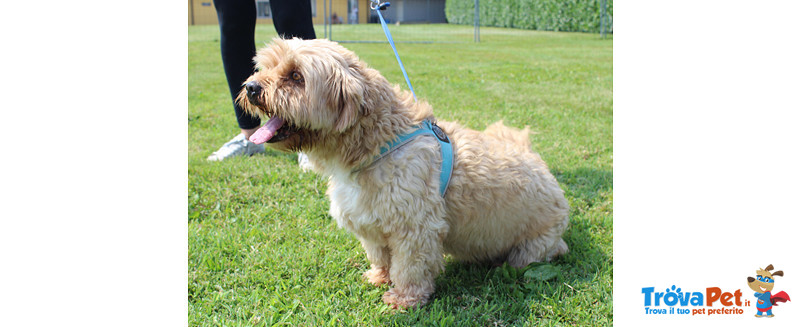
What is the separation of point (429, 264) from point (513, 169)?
2.32 feet

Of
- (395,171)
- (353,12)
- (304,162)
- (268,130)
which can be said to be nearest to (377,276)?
(395,171)

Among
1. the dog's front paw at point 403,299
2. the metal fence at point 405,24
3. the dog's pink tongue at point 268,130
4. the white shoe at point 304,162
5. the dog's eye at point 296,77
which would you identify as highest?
the metal fence at point 405,24

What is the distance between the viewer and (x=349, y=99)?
2.36 meters

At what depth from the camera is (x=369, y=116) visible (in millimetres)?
2492

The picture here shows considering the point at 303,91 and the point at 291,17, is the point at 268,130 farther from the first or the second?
the point at 291,17

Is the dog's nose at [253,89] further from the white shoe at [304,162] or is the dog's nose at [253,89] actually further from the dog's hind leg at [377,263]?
the white shoe at [304,162]

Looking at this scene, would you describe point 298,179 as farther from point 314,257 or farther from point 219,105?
point 219,105

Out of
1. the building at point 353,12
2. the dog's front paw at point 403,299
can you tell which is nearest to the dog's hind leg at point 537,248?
the dog's front paw at point 403,299

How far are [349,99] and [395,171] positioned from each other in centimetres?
42

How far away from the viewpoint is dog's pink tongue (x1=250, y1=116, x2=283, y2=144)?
2.38 m

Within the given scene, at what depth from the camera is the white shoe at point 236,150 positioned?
4945 millimetres
